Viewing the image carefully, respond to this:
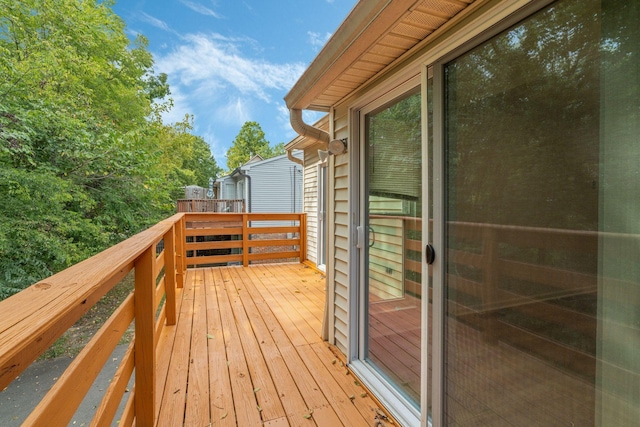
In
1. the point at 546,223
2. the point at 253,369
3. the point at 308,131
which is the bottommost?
the point at 253,369

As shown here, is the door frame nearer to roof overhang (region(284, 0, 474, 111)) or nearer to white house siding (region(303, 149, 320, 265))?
roof overhang (region(284, 0, 474, 111))

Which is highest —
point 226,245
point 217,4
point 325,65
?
point 217,4

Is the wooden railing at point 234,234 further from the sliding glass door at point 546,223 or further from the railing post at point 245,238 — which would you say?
the sliding glass door at point 546,223

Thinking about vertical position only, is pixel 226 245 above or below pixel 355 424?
above

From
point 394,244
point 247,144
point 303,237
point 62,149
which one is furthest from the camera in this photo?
A: point 247,144

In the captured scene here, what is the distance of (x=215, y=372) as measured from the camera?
7.25ft

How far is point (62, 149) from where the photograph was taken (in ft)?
16.6

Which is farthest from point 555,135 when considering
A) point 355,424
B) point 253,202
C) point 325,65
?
point 253,202

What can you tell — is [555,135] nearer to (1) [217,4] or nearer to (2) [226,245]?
(2) [226,245]

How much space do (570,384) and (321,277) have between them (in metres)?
4.13

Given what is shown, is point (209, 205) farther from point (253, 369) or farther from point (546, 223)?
point (546, 223)

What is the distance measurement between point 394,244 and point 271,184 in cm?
1059

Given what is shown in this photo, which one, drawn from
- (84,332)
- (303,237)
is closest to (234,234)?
(303,237)

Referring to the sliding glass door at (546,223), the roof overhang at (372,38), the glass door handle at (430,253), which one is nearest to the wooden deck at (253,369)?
the sliding glass door at (546,223)
